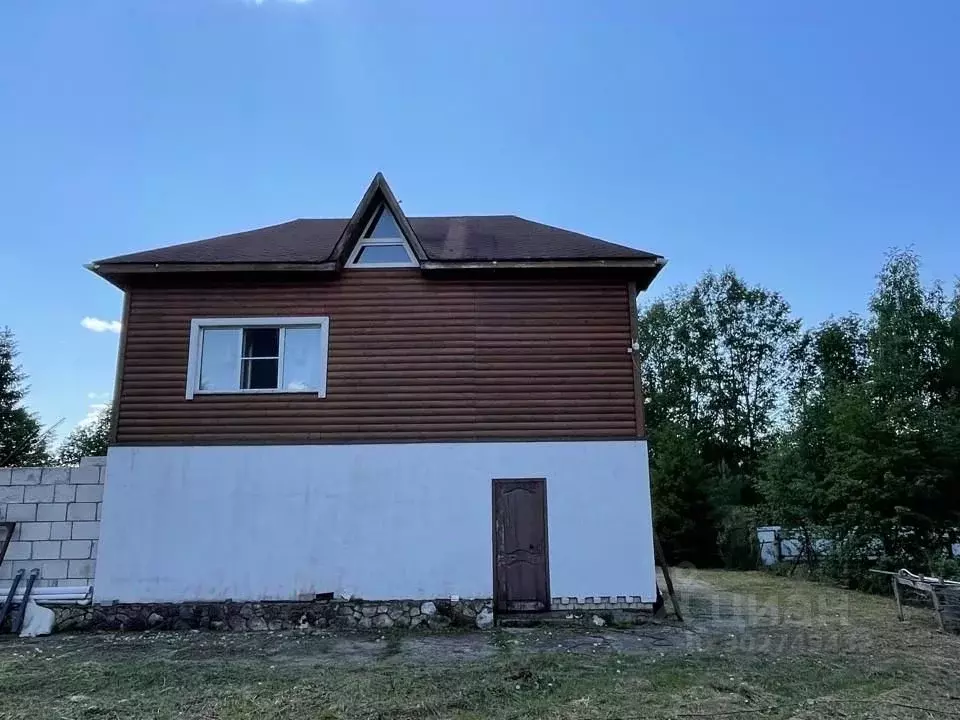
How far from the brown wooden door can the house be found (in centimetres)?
3

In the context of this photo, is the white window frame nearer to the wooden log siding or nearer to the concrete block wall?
the wooden log siding

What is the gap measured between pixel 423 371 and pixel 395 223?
8.25ft

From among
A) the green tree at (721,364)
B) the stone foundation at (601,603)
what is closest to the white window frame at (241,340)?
the stone foundation at (601,603)

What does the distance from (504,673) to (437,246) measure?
681 cm

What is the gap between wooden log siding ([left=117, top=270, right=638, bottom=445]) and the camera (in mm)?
9406

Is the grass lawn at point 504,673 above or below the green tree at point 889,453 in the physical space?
below

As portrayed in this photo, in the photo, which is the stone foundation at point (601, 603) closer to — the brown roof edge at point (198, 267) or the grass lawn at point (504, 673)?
the grass lawn at point (504, 673)

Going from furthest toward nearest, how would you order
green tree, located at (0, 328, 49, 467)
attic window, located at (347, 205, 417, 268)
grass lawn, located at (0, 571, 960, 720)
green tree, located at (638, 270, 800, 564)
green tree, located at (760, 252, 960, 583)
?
green tree, located at (638, 270, 800, 564)
green tree, located at (0, 328, 49, 467)
green tree, located at (760, 252, 960, 583)
attic window, located at (347, 205, 417, 268)
grass lawn, located at (0, 571, 960, 720)

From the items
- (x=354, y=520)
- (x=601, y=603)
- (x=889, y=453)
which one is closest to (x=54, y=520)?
(x=354, y=520)

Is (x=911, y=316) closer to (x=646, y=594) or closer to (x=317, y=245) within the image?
(x=646, y=594)

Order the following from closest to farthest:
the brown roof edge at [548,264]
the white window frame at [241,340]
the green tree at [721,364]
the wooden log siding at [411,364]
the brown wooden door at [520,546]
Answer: the brown wooden door at [520,546]
the wooden log siding at [411,364]
the white window frame at [241,340]
the brown roof edge at [548,264]
the green tree at [721,364]

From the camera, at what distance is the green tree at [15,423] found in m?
21.5

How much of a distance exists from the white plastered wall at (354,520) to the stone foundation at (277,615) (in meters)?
0.14

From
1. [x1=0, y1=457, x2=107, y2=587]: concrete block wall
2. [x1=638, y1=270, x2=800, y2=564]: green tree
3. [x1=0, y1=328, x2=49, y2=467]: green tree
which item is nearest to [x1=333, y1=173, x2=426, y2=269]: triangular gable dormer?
[x1=0, y1=457, x2=107, y2=587]: concrete block wall
